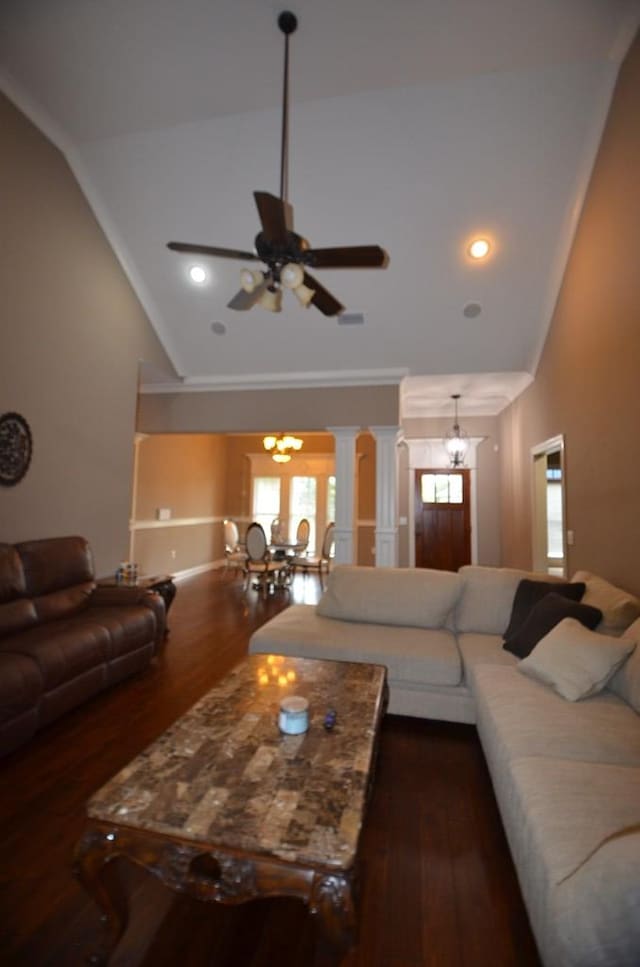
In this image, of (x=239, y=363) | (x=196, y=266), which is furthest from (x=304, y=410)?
(x=196, y=266)

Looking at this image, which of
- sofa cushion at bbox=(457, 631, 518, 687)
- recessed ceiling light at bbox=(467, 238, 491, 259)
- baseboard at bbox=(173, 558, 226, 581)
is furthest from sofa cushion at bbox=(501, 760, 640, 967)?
baseboard at bbox=(173, 558, 226, 581)

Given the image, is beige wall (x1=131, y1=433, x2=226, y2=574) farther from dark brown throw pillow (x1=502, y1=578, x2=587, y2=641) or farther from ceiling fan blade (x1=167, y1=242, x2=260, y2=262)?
dark brown throw pillow (x1=502, y1=578, x2=587, y2=641)

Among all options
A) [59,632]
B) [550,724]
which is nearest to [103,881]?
[550,724]

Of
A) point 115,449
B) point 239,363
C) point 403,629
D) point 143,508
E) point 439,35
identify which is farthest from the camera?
point 143,508

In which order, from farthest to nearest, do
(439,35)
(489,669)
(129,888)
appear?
1. (439,35)
2. (489,669)
3. (129,888)

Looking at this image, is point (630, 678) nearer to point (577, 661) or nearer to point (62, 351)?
point (577, 661)

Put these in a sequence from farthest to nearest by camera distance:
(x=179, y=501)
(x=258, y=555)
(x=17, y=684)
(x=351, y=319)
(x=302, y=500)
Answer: (x=302, y=500) → (x=179, y=501) → (x=258, y=555) → (x=351, y=319) → (x=17, y=684)

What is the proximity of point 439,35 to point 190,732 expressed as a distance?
4135mm

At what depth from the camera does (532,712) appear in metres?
1.82

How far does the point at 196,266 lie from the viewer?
14.7ft

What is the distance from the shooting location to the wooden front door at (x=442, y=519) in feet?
22.9

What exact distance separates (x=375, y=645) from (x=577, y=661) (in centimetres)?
108

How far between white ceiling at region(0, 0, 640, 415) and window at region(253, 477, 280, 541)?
449cm

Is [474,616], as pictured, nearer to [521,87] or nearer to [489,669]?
[489,669]
